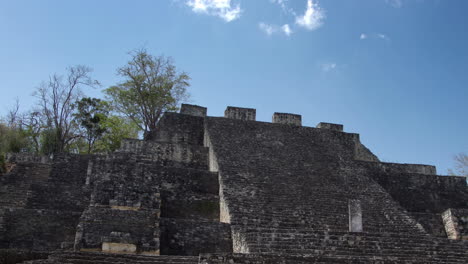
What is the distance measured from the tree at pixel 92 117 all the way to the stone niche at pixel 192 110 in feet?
16.1

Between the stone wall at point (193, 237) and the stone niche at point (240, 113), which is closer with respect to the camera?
the stone wall at point (193, 237)

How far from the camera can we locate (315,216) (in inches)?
464

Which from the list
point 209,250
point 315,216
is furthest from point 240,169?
point 209,250

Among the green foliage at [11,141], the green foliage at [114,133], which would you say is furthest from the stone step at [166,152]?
the green foliage at [11,141]

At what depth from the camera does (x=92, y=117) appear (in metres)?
21.3

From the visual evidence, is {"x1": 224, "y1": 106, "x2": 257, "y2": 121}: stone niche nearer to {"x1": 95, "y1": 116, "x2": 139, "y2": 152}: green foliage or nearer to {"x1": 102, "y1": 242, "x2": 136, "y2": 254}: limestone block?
{"x1": 95, "y1": 116, "x2": 139, "y2": 152}: green foliage

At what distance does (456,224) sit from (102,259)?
33.5 ft

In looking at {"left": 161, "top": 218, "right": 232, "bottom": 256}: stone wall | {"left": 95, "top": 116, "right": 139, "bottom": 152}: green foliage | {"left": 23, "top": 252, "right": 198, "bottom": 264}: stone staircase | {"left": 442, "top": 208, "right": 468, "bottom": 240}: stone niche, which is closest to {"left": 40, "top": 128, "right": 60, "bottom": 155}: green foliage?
{"left": 95, "top": 116, "right": 139, "bottom": 152}: green foliage

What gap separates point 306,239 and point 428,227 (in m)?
5.80

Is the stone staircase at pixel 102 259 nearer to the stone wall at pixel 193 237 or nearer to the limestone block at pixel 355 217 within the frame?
the stone wall at pixel 193 237

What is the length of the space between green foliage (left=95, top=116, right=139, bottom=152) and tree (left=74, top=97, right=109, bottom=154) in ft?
1.20

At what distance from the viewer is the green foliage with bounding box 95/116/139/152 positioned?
20.5 metres

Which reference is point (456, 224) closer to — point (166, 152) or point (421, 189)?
point (421, 189)

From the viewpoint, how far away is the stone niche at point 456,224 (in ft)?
43.7
